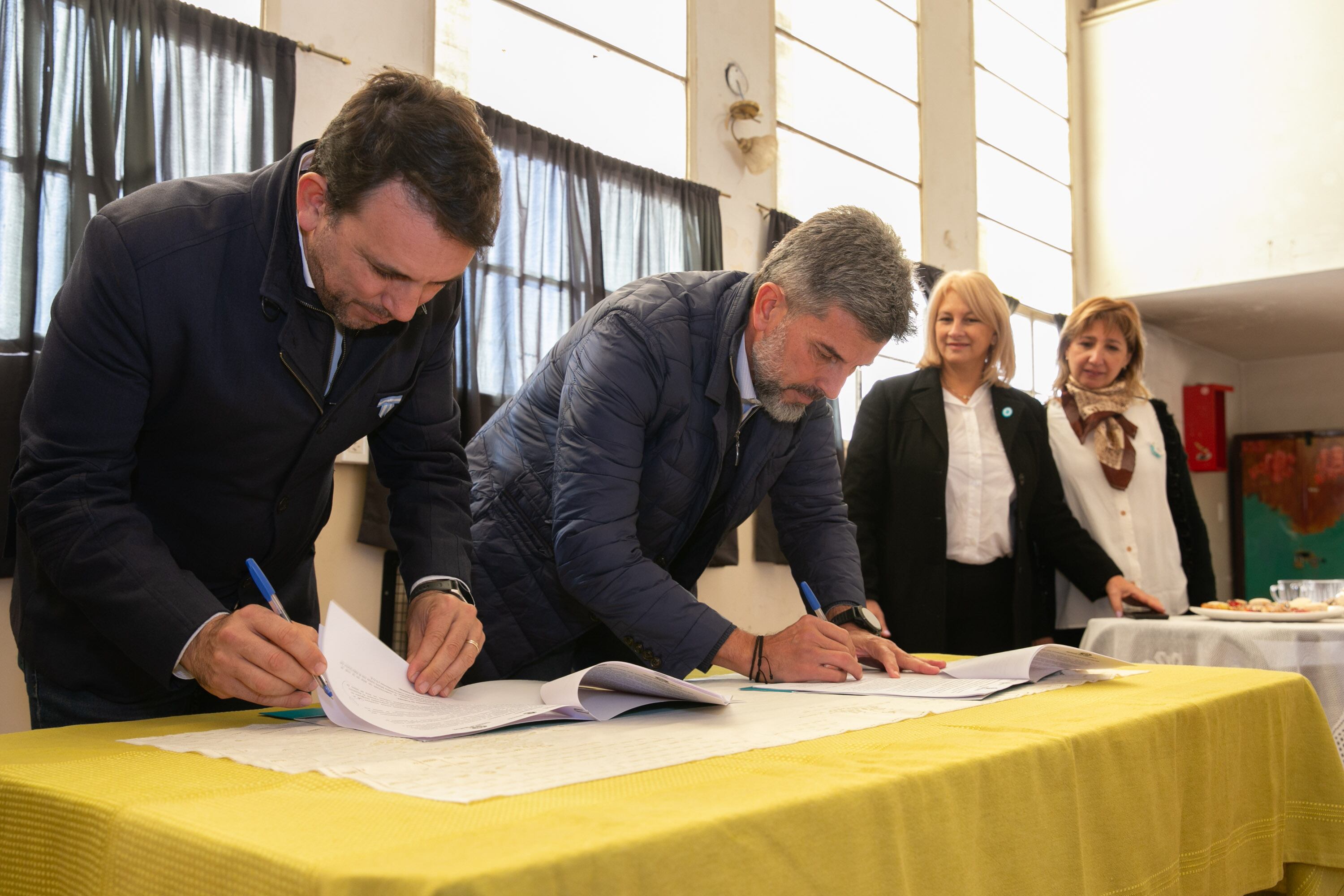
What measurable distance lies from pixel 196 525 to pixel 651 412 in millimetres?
639

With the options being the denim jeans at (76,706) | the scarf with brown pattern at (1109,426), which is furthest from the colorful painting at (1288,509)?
the denim jeans at (76,706)

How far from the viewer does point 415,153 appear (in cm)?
116

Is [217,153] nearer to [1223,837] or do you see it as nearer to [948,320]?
[948,320]

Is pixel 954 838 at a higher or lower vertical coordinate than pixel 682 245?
lower

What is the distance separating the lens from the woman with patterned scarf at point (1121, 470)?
302cm

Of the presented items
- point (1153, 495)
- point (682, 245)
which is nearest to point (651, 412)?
point (1153, 495)

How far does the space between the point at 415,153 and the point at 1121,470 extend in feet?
8.08

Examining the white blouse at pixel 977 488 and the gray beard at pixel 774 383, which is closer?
the gray beard at pixel 774 383

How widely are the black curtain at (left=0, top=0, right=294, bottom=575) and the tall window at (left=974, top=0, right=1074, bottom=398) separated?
518 cm

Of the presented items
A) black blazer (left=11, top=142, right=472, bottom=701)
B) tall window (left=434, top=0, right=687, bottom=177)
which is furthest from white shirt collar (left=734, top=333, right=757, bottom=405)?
tall window (left=434, top=0, right=687, bottom=177)

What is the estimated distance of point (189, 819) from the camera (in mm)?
634

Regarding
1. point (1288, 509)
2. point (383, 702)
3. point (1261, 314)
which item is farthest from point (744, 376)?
point (1288, 509)

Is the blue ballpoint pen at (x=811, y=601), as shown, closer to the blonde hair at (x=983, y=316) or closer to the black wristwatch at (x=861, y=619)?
the black wristwatch at (x=861, y=619)

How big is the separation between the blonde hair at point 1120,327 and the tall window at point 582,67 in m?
2.25
